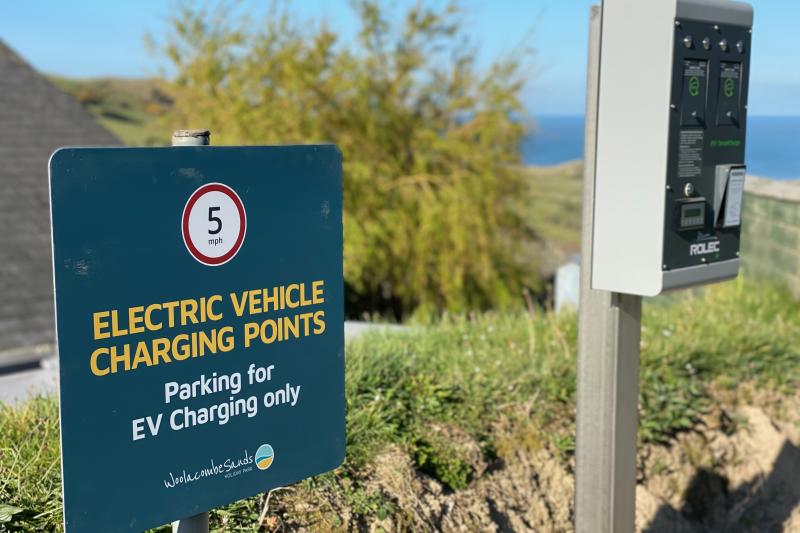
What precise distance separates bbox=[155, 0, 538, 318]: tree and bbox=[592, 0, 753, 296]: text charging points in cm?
1413

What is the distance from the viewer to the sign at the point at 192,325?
213 centimetres

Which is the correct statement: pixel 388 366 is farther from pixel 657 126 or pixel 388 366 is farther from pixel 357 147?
pixel 357 147

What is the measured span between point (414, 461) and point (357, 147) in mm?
15022

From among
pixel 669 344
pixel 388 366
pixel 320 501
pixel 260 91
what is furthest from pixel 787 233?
pixel 260 91

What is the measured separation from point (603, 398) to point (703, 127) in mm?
1143

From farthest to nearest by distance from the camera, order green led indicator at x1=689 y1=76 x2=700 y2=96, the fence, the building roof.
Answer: the building roof
the fence
green led indicator at x1=689 y1=76 x2=700 y2=96

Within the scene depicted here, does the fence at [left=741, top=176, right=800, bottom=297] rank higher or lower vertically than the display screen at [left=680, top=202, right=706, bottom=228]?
lower

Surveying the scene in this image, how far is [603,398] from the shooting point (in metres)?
3.64

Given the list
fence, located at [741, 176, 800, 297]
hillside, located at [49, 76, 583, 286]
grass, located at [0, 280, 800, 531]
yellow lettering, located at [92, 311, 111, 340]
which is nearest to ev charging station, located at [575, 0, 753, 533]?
grass, located at [0, 280, 800, 531]

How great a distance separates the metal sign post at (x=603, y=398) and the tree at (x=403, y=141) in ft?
46.3

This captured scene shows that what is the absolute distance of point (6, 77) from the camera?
56.5ft

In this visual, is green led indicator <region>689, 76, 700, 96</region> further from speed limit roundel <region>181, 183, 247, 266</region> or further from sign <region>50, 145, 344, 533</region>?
speed limit roundel <region>181, 183, 247, 266</region>

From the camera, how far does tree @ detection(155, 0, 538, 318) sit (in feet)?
59.2

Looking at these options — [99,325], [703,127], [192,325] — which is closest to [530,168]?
[703,127]
